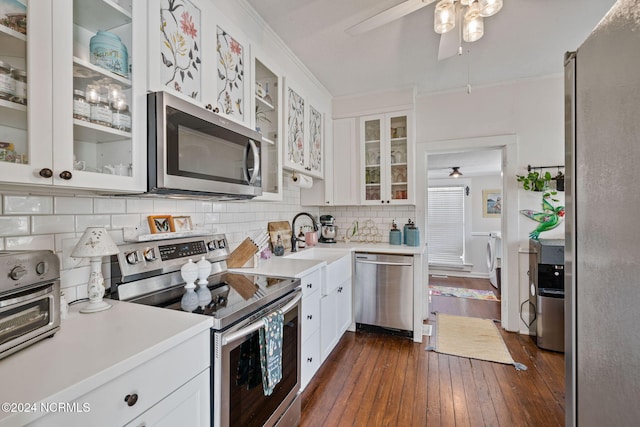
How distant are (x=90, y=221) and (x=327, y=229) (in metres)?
2.48

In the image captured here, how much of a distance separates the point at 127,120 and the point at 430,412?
2.33 metres

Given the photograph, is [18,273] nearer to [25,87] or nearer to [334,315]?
[25,87]

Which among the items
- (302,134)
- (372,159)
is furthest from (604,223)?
(372,159)

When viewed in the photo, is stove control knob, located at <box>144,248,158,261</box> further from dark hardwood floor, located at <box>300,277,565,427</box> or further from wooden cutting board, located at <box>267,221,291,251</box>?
dark hardwood floor, located at <box>300,277,565,427</box>

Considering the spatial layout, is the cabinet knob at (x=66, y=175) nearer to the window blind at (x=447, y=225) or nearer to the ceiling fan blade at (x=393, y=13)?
the ceiling fan blade at (x=393, y=13)

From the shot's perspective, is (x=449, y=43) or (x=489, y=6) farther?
(x=449, y=43)

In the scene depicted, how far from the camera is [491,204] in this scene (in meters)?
5.93

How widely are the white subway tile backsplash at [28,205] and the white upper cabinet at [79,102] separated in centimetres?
27

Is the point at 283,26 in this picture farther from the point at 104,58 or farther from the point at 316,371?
the point at 316,371

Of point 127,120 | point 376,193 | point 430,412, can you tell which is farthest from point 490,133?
point 127,120

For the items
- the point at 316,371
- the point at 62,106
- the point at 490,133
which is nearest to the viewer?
the point at 62,106

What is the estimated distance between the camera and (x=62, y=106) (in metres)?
0.90

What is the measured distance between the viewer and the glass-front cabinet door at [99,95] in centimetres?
90

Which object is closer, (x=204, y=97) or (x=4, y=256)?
(x=4, y=256)
